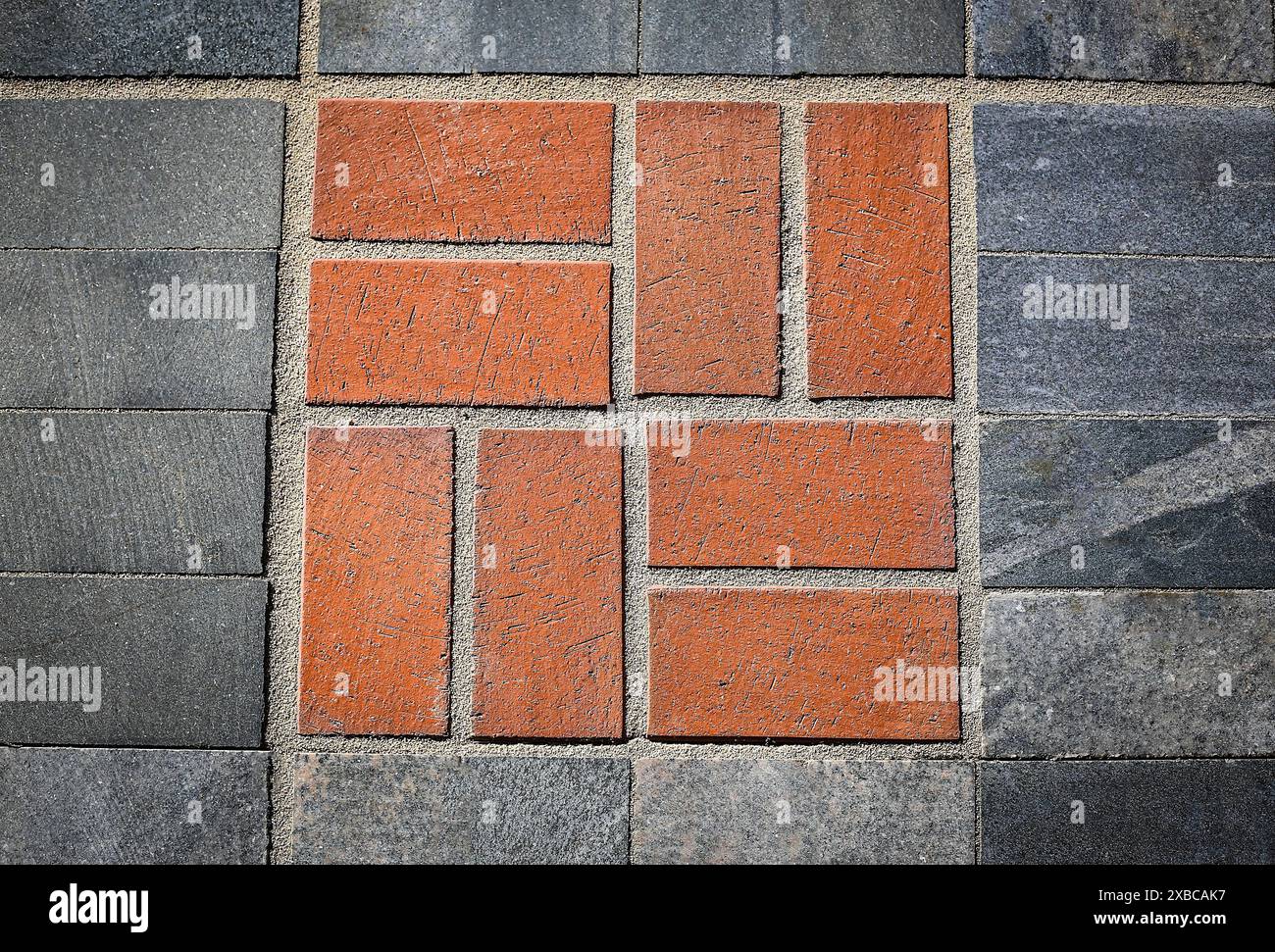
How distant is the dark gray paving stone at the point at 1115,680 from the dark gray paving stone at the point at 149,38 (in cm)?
129

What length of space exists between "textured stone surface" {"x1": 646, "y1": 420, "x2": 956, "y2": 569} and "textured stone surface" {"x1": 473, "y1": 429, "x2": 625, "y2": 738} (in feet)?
0.27

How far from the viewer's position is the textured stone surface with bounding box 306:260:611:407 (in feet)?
4.02

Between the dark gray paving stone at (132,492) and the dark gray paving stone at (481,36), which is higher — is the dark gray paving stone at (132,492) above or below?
below

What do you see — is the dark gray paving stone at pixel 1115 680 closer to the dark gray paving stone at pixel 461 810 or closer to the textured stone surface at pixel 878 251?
the textured stone surface at pixel 878 251

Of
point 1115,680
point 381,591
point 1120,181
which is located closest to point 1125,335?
point 1120,181

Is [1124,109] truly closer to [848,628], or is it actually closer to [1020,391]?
[1020,391]

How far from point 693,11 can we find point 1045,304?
2.12 feet

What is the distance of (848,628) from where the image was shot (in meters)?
1.22

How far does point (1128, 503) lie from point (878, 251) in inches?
19.4

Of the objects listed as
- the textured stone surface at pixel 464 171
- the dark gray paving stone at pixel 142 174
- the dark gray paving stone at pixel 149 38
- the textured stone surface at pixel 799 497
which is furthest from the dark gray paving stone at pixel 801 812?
the dark gray paving stone at pixel 149 38

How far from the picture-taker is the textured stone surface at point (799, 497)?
1224mm

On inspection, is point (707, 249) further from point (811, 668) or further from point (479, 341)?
point (811, 668)
